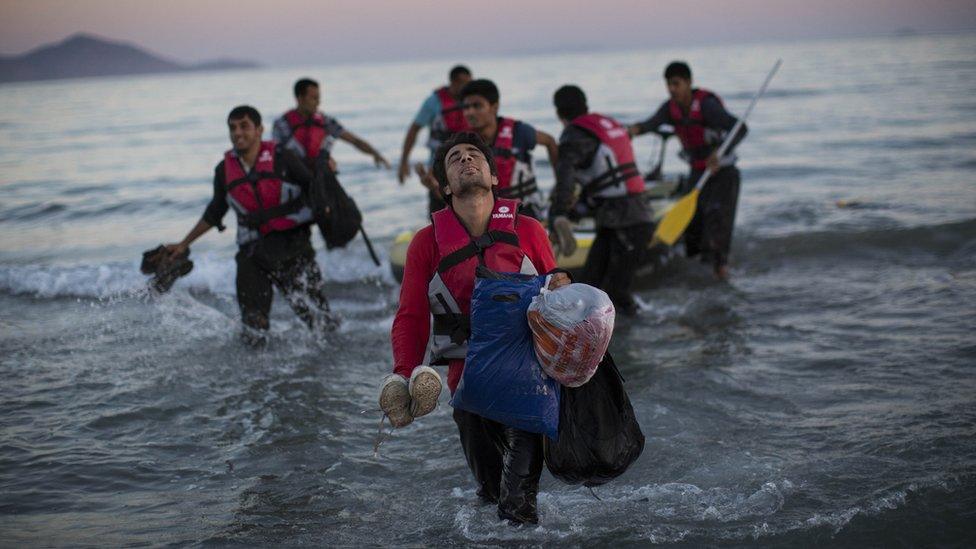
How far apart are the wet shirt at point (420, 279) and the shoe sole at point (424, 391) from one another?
31cm

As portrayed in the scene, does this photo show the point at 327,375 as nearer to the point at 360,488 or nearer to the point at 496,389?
the point at 360,488

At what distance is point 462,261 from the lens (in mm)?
3492

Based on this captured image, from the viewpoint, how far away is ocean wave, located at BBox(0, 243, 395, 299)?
34.4ft

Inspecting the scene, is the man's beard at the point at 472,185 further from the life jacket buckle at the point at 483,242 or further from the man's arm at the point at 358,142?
the man's arm at the point at 358,142

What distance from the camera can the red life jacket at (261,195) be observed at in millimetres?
6578

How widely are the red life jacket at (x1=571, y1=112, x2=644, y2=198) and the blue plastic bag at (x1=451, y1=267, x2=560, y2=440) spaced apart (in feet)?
13.1

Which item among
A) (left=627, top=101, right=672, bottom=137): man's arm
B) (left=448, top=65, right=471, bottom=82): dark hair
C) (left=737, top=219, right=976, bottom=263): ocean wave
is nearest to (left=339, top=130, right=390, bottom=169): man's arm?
(left=448, top=65, right=471, bottom=82): dark hair

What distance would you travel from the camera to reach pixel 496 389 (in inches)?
128

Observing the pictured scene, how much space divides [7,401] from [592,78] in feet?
170

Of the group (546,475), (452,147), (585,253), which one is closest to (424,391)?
(452,147)

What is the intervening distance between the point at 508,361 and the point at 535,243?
0.58 metres

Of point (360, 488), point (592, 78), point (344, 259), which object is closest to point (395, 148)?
point (344, 259)

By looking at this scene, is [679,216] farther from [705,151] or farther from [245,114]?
[245,114]

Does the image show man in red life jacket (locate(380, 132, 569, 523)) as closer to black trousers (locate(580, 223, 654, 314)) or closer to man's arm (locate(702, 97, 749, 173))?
black trousers (locate(580, 223, 654, 314))
